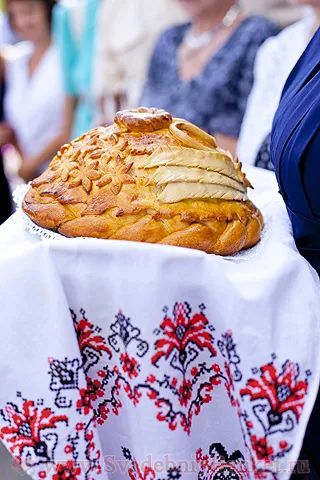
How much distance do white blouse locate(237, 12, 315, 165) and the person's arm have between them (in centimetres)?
124

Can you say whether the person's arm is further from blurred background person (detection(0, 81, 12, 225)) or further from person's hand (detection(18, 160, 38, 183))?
blurred background person (detection(0, 81, 12, 225))

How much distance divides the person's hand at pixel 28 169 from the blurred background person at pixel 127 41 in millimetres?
463

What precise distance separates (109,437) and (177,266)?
1.01 ft

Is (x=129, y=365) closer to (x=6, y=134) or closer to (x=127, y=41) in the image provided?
(x=6, y=134)

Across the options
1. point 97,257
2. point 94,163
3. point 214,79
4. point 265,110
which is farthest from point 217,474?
point 214,79

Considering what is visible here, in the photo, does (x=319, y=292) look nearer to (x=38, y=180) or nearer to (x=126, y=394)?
(x=126, y=394)

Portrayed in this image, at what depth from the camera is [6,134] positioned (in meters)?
2.71

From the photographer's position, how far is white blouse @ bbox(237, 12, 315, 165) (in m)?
1.55

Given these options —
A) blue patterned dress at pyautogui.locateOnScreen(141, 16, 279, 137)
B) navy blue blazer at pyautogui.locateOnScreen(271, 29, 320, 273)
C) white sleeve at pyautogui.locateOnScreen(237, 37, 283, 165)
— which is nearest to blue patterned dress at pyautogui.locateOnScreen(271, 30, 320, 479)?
navy blue blazer at pyautogui.locateOnScreen(271, 29, 320, 273)

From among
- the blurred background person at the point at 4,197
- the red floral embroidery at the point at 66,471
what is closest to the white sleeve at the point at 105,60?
the blurred background person at the point at 4,197

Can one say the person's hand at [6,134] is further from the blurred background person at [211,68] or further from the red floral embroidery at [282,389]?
the red floral embroidery at [282,389]

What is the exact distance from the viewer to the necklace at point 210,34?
2031mm

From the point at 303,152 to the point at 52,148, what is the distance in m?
2.04

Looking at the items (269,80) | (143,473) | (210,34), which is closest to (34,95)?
(210,34)
